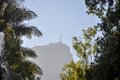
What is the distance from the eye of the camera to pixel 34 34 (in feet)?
82.1

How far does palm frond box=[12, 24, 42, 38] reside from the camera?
2400 centimetres

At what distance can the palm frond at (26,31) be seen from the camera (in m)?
24.0

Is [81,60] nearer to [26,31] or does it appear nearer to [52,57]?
[26,31]

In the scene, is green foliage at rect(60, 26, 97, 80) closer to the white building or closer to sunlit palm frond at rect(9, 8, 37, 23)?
sunlit palm frond at rect(9, 8, 37, 23)

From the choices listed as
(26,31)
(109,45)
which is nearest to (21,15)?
(26,31)

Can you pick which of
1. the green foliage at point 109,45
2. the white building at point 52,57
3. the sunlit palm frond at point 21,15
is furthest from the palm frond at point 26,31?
the white building at point 52,57

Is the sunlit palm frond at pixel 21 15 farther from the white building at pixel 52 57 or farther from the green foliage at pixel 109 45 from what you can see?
the white building at pixel 52 57

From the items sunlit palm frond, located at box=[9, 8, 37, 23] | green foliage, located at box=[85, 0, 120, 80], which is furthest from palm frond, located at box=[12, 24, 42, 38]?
green foliage, located at box=[85, 0, 120, 80]

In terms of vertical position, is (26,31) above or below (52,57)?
below

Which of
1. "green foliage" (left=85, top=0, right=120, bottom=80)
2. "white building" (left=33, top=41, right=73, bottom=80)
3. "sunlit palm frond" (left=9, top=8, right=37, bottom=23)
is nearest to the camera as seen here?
"green foliage" (left=85, top=0, right=120, bottom=80)

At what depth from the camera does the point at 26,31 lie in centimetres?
2444

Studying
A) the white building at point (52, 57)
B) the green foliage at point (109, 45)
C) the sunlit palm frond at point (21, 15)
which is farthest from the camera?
the white building at point (52, 57)

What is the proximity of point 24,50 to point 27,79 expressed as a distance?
11.9ft

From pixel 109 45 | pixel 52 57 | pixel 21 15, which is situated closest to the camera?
pixel 109 45
